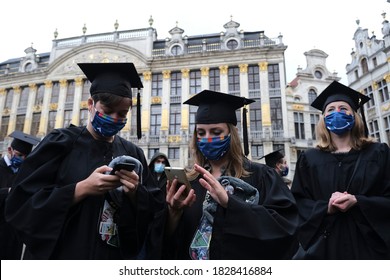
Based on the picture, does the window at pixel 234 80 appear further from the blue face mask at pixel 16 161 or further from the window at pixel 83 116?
the blue face mask at pixel 16 161

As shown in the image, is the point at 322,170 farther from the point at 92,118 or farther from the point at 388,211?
the point at 92,118

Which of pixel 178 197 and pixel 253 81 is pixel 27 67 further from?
pixel 178 197

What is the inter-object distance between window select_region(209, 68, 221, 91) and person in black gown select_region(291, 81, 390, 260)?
21.5m

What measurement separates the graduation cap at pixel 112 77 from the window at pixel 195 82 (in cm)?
2232

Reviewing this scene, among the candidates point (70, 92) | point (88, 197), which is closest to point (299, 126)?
point (70, 92)

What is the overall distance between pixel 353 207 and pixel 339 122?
93 centimetres

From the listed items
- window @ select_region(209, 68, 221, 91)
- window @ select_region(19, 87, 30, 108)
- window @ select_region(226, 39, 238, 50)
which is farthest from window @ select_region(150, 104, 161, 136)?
window @ select_region(19, 87, 30, 108)

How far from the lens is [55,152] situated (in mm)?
2188

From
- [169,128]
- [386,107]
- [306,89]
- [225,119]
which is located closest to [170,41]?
[169,128]

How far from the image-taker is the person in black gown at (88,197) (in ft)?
6.27

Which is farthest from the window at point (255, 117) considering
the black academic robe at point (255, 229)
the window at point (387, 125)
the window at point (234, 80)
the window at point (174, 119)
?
the black academic robe at point (255, 229)

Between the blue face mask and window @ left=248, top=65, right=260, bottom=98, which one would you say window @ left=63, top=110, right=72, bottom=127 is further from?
the blue face mask

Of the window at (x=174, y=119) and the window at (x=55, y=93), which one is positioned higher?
the window at (x=55, y=93)
